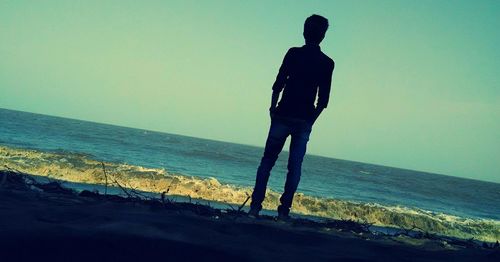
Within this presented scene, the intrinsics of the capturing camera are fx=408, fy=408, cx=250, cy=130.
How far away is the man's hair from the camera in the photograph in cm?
410

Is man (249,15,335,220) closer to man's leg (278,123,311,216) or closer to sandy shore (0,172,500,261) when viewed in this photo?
man's leg (278,123,311,216)

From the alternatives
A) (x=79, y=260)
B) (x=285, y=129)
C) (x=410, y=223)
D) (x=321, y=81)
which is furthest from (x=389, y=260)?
(x=410, y=223)

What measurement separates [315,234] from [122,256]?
1.32 metres

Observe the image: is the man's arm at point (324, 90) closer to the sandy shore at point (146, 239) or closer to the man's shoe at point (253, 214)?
the man's shoe at point (253, 214)

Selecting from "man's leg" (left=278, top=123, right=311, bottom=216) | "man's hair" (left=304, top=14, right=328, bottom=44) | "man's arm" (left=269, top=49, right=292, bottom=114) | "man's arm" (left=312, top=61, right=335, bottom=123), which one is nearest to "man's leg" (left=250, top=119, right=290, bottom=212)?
"man's leg" (left=278, top=123, right=311, bottom=216)

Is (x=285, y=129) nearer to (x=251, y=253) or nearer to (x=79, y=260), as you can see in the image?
(x=251, y=253)

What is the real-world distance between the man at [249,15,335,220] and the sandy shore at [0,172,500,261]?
141 centimetres

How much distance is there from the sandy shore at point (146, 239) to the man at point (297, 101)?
1.41 meters

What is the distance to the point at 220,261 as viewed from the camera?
61.7 inches

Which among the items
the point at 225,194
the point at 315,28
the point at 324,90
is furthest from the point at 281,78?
the point at 225,194

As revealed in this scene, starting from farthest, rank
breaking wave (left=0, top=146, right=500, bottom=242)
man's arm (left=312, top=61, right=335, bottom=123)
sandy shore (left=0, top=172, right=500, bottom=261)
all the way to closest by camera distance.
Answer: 1. breaking wave (left=0, top=146, right=500, bottom=242)
2. man's arm (left=312, top=61, right=335, bottom=123)
3. sandy shore (left=0, top=172, right=500, bottom=261)

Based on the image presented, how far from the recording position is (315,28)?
13.6ft

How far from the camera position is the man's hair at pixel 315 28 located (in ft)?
13.5

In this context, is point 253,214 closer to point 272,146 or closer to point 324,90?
point 272,146
